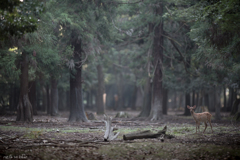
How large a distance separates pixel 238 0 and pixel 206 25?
4.27 metres

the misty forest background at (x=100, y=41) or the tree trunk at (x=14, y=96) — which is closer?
the misty forest background at (x=100, y=41)

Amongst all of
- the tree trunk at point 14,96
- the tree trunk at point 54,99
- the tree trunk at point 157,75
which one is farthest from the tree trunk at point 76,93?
the tree trunk at point 14,96

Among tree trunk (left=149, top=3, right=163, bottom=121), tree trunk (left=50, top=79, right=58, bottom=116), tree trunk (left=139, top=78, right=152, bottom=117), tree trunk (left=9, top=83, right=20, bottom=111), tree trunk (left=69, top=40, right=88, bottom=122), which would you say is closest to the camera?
tree trunk (left=69, top=40, right=88, bottom=122)

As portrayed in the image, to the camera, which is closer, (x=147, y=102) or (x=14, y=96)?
(x=147, y=102)

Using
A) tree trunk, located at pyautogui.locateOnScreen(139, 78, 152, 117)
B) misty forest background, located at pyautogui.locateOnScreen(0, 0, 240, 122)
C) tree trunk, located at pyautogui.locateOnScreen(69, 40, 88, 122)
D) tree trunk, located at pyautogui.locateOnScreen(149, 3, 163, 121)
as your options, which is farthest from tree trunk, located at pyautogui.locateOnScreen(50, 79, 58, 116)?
tree trunk, located at pyautogui.locateOnScreen(149, 3, 163, 121)

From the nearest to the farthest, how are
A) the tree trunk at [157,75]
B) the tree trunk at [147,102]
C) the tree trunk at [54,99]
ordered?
the tree trunk at [157,75] < the tree trunk at [147,102] < the tree trunk at [54,99]

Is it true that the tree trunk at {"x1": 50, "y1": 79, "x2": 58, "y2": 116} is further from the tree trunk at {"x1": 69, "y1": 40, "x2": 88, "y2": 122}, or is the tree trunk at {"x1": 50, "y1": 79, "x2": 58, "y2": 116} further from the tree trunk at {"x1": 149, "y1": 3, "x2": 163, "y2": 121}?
the tree trunk at {"x1": 149, "y1": 3, "x2": 163, "y2": 121}

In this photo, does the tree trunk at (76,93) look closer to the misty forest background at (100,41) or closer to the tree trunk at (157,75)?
the misty forest background at (100,41)

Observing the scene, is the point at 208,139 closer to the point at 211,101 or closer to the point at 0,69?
the point at 0,69

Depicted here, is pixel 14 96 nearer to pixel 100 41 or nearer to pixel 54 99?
pixel 54 99

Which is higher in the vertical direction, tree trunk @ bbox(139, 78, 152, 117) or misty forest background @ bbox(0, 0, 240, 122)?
misty forest background @ bbox(0, 0, 240, 122)

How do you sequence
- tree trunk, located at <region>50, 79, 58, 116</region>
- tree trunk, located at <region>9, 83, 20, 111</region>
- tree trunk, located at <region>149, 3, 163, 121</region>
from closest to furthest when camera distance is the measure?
tree trunk, located at <region>149, 3, 163, 121</region>
tree trunk, located at <region>50, 79, 58, 116</region>
tree trunk, located at <region>9, 83, 20, 111</region>

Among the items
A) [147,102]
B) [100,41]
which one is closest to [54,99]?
[147,102]

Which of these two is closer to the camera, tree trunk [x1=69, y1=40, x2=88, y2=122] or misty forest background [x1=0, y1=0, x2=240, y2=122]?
misty forest background [x1=0, y1=0, x2=240, y2=122]
